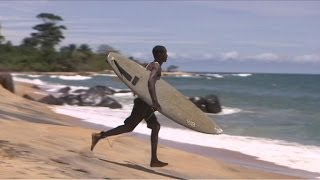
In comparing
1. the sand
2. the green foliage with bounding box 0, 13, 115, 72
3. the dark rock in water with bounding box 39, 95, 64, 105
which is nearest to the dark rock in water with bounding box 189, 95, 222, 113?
the dark rock in water with bounding box 39, 95, 64, 105

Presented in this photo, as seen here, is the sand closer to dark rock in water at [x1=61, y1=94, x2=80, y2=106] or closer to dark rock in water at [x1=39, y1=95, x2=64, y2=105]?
dark rock in water at [x1=39, y1=95, x2=64, y2=105]

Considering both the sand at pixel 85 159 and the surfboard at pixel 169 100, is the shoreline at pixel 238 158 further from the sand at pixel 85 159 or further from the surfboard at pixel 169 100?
the surfboard at pixel 169 100

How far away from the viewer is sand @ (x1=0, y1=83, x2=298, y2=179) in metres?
5.94

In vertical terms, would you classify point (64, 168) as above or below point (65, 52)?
below

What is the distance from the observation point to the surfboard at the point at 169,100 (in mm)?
7316

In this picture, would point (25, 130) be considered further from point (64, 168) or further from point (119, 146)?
point (64, 168)

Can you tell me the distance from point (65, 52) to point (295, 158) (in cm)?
8681

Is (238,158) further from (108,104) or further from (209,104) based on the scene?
(209,104)

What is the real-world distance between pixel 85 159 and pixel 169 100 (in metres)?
1.42

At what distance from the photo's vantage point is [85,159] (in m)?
7.03

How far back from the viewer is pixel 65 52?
96500mm

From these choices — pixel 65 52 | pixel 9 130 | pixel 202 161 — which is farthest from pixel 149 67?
pixel 65 52

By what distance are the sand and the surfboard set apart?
0.81m

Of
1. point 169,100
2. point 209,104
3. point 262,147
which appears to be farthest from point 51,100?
point 169,100
